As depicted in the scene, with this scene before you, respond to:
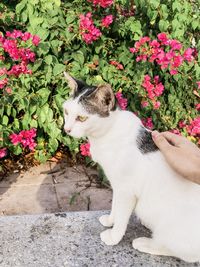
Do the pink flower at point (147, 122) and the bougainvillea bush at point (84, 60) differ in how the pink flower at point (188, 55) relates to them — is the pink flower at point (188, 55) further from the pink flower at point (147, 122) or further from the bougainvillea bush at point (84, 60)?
the pink flower at point (147, 122)

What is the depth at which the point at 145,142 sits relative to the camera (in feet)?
7.48

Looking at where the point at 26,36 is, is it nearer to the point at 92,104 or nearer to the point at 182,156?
the point at 92,104

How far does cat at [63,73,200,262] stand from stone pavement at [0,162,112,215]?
1.21m

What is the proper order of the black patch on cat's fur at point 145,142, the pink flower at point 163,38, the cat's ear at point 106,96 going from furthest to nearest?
the pink flower at point 163,38 → the black patch on cat's fur at point 145,142 → the cat's ear at point 106,96

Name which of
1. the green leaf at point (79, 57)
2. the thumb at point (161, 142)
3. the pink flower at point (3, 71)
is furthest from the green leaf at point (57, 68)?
the thumb at point (161, 142)

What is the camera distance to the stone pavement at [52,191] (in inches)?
135

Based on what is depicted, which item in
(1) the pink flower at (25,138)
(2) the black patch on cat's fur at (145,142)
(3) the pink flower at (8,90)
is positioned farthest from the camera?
(1) the pink flower at (25,138)

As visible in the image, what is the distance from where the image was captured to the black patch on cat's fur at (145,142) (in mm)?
2254

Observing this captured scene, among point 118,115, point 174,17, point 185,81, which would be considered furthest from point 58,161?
point 118,115

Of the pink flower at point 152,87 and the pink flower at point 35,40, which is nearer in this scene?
the pink flower at point 35,40

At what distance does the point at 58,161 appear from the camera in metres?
4.02

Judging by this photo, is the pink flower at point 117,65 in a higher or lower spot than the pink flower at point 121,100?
higher

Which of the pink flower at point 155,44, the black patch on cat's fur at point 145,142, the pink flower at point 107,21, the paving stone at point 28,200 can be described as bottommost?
the paving stone at point 28,200

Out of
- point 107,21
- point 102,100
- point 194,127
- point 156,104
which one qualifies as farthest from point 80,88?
point 194,127
